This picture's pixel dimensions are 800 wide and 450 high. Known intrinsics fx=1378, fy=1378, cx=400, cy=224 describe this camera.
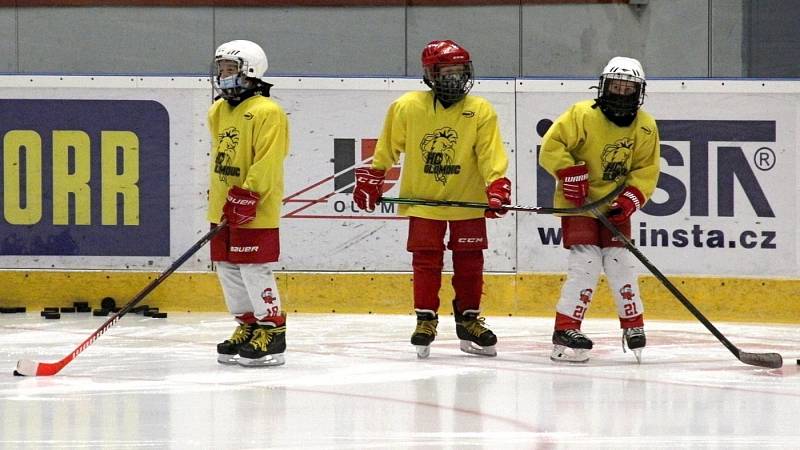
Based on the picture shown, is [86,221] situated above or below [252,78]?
below

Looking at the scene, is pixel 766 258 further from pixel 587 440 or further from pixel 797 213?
pixel 587 440

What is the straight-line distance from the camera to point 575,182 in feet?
19.0

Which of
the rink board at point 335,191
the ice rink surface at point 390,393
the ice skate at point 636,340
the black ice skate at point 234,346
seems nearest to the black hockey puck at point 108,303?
the rink board at point 335,191

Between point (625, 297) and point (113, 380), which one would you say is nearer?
point (113, 380)

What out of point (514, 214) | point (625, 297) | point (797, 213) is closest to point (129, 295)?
point (514, 214)

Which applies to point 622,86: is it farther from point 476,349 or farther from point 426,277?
point 476,349

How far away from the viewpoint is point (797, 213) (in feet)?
25.1

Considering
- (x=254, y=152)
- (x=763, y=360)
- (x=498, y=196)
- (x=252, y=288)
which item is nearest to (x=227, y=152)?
(x=254, y=152)

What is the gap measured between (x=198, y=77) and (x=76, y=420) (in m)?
3.93

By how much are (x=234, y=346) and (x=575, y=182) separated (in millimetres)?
1583

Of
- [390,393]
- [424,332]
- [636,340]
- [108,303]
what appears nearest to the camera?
[390,393]

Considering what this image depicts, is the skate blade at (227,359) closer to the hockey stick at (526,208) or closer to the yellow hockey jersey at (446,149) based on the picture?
the hockey stick at (526,208)

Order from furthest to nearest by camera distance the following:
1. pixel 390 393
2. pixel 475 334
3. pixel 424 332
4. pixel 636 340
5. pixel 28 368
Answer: pixel 475 334
pixel 424 332
pixel 636 340
pixel 28 368
pixel 390 393

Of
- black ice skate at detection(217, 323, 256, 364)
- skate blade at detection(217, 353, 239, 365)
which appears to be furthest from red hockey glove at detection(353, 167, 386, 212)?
skate blade at detection(217, 353, 239, 365)
